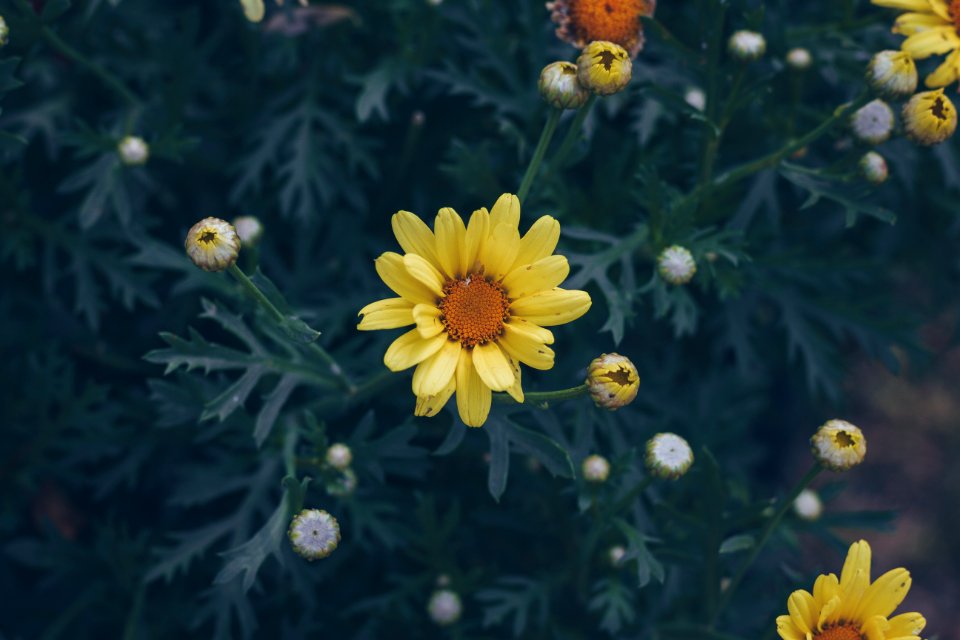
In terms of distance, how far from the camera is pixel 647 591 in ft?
10.3

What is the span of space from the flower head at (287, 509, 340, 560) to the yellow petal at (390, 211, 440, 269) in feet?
2.34

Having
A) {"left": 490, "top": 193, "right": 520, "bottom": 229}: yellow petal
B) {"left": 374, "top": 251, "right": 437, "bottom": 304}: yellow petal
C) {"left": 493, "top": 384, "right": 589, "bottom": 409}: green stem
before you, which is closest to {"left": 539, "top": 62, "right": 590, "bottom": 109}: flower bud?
{"left": 490, "top": 193, "right": 520, "bottom": 229}: yellow petal

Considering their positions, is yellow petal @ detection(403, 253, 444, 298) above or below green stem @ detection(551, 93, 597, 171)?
below

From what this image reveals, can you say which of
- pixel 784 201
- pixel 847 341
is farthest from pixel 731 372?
pixel 847 341

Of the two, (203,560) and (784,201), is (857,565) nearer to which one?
(784,201)

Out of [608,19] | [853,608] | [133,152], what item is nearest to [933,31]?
[608,19]

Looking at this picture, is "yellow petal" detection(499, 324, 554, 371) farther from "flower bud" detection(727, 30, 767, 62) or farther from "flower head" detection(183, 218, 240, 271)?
"flower bud" detection(727, 30, 767, 62)

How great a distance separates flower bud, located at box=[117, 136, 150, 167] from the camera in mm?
3047

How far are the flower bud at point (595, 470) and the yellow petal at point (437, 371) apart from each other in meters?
0.64

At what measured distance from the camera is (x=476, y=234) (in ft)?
7.45

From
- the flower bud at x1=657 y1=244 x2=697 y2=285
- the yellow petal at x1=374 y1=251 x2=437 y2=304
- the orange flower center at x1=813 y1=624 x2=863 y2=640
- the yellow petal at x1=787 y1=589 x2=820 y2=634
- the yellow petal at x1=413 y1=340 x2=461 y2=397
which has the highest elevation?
the yellow petal at x1=374 y1=251 x2=437 y2=304

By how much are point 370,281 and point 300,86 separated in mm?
798

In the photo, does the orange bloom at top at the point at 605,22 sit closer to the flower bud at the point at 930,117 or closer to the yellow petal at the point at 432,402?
the flower bud at the point at 930,117

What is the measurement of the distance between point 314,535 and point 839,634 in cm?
137
